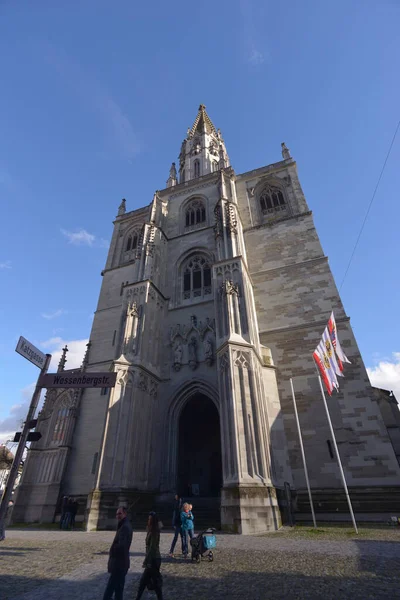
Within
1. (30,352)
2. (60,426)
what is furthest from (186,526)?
(60,426)

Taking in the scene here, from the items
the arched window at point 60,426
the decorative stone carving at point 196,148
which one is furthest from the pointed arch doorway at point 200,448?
the decorative stone carving at point 196,148

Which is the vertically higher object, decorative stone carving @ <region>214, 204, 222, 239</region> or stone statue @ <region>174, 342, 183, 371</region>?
decorative stone carving @ <region>214, 204, 222, 239</region>

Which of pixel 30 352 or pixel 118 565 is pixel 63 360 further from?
pixel 118 565

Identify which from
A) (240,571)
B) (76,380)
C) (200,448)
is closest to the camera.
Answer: (240,571)

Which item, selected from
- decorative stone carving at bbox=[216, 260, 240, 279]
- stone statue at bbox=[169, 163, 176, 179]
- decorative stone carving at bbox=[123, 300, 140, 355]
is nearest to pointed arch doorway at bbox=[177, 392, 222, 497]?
decorative stone carving at bbox=[123, 300, 140, 355]

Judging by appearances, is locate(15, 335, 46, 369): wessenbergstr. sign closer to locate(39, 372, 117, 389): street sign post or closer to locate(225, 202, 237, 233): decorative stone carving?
locate(39, 372, 117, 389): street sign post

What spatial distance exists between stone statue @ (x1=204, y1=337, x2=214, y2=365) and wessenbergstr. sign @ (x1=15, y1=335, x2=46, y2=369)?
9.17 m

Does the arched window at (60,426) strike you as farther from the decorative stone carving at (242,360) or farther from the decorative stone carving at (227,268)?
the decorative stone carving at (227,268)

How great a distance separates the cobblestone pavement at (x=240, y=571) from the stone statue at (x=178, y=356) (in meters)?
9.60

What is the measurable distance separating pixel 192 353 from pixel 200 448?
695 cm

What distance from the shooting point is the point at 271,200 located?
24172mm

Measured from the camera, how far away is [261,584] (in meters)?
4.65

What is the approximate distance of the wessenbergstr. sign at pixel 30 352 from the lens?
814 centimetres

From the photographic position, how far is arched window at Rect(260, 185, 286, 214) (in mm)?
23609
